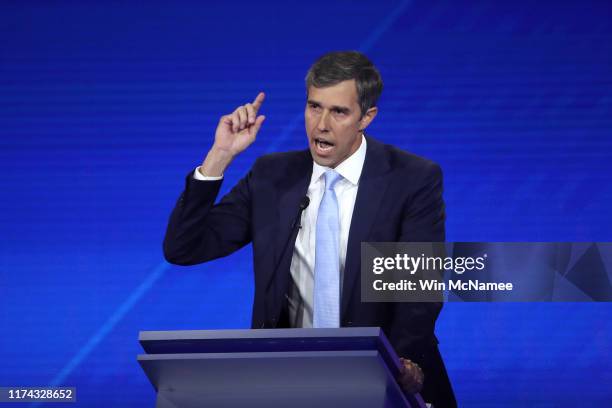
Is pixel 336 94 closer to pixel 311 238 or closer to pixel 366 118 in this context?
pixel 366 118

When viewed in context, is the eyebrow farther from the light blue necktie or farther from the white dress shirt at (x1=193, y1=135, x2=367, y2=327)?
the light blue necktie

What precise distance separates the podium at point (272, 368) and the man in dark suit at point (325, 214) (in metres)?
0.55

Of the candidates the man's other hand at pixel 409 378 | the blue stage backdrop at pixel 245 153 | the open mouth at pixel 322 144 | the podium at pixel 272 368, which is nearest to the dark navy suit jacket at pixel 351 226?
the open mouth at pixel 322 144

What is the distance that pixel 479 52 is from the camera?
3740 millimetres

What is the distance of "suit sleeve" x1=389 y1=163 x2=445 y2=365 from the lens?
7.63ft

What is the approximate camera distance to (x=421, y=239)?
2.49 metres

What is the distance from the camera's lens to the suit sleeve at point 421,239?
2326 mm

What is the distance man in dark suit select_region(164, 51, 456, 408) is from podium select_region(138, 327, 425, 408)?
554mm

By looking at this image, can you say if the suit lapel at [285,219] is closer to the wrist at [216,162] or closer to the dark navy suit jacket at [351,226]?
the dark navy suit jacket at [351,226]

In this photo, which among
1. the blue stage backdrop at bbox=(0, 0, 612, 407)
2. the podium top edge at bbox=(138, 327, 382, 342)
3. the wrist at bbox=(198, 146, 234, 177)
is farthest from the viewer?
the blue stage backdrop at bbox=(0, 0, 612, 407)

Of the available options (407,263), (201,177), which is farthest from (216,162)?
(407,263)

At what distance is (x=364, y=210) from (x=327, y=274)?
0.62 feet

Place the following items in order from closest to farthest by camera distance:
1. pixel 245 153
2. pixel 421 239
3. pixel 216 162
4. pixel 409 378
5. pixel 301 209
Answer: pixel 409 378 < pixel 301 209 < pixel 216 162 < pixel 421 239 < pixel 245 153

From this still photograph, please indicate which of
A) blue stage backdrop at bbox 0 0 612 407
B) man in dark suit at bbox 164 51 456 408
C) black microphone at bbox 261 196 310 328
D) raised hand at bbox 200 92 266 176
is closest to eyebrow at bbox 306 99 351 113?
man in dark suit at bbox 164 51 456 408
